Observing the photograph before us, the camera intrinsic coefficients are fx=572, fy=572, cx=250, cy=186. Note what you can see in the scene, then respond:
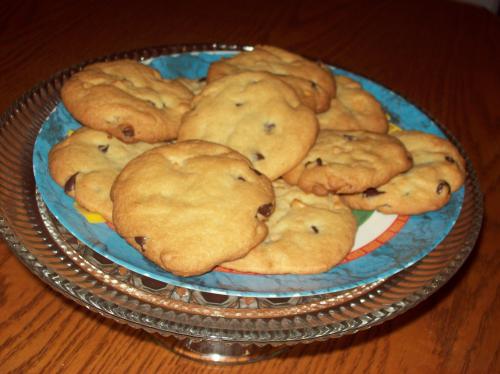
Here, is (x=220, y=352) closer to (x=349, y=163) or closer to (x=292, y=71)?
(x=349, y=163)

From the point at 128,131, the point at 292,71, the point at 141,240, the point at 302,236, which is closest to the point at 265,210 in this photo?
the point at 302,236

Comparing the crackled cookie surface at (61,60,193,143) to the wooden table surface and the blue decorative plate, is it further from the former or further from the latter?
the wooden table surface

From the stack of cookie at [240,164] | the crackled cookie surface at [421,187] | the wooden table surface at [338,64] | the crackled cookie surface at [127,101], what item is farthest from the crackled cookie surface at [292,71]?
the wooden table surface at [338,64]

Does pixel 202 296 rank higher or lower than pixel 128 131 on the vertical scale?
lower

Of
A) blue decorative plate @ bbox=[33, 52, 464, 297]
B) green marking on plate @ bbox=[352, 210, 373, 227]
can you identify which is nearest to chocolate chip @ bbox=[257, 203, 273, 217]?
blue decorative plate @ bbox=[33, 52, 464, 297]

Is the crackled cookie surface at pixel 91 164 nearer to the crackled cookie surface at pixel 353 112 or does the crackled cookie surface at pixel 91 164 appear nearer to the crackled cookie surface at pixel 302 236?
the crackled cookie surface at pixel 302 236

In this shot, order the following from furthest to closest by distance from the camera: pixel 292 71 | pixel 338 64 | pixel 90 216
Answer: pixel 338 64, pixel 292 71, pixel 90 216
